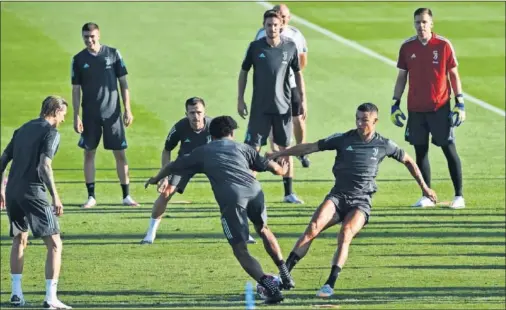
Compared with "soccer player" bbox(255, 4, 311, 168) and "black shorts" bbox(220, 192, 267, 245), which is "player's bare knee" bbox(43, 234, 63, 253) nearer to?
"black shorts" bbox(220, 192, 267, 245)

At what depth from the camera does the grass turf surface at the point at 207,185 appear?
16109 mm

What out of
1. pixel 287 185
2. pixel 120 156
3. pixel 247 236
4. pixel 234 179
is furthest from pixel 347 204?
pixel 120 156

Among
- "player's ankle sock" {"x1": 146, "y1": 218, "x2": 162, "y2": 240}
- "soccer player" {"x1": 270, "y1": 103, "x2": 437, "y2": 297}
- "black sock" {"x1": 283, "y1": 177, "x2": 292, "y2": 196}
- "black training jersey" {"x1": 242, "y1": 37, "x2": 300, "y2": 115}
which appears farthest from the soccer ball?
"black sock" {"x1": 283, "y1": 177, "x2": 292, "y2": 196}

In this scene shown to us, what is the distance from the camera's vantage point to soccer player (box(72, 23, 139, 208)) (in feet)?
67.2

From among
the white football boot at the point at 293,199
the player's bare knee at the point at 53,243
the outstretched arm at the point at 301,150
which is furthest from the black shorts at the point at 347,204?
the white football boot at the point at 293,199

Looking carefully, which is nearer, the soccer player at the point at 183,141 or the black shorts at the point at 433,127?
the soccer player at the point at 183,141

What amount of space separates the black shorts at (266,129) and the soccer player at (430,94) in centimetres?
153

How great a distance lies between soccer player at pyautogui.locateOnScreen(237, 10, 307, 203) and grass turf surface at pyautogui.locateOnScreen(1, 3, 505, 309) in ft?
3.66

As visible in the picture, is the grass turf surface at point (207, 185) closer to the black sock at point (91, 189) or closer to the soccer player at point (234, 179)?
the black sock at point (91, 189)

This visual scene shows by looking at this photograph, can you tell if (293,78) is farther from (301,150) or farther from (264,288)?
(264,288)

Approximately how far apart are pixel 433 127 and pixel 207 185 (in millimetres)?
3959

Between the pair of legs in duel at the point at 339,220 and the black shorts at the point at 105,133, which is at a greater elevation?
the black shorts at the point at 105,133

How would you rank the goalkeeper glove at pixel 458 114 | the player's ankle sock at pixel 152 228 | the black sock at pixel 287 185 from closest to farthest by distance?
the player's ankle sock at pixel 152 228 < the goalkeeper glove at pixel 458 114 < the black sock at pixel 287 185

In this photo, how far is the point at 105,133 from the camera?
20766 mm
